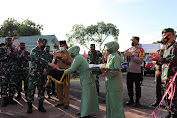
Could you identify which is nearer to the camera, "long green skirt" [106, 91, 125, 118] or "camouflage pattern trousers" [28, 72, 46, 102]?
"long green skirt" [106, 91, 125, 118]

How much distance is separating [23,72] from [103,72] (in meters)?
4.35

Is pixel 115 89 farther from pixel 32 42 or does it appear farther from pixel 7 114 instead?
pixel 32 42

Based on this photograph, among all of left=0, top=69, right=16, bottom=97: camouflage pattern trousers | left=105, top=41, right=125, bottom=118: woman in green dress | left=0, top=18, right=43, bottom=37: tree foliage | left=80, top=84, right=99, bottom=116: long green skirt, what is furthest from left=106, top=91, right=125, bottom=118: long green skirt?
left=0, top=18, right=43, bottom=37: tree foliage

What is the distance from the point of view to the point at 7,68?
6039 millimetres

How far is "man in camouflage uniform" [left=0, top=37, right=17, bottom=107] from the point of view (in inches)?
234

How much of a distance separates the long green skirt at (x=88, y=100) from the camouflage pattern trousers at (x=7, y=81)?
3112 mm

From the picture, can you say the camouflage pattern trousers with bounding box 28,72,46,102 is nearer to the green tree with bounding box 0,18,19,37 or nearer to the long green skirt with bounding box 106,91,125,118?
the long green skirt with bounding box 106,91,125,118

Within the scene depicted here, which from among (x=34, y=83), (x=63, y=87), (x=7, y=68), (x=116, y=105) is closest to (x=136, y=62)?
(x=116, y=105)

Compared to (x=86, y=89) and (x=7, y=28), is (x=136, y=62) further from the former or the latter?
(x=7, y=28)

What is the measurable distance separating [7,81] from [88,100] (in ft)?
11.2

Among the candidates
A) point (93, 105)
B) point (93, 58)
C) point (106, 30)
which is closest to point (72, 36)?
point (106, 30)

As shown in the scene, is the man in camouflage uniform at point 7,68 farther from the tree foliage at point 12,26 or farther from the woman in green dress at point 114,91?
the tree foliage at point 12,26

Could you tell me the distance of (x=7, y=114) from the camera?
5.08m

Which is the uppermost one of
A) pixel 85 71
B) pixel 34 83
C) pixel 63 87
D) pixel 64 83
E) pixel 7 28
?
pixel 7 28
